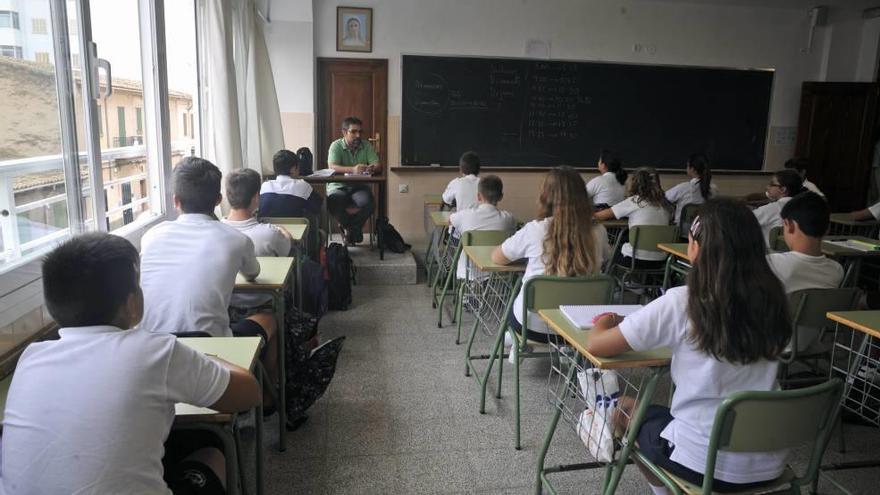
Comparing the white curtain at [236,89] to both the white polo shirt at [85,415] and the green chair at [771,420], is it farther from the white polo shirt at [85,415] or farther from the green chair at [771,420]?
the green chair at [771,420]

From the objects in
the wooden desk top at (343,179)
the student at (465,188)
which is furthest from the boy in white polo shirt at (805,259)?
the wooden desk top at (343,179)

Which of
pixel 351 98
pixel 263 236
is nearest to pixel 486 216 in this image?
pixel 263 236

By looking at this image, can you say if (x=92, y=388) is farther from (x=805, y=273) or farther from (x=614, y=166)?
(x=614, y=166)

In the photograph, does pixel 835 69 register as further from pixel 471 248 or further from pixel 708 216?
pixel 708 216

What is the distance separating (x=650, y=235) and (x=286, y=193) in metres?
2.69

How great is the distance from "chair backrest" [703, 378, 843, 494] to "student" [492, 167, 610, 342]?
1280 millimetres

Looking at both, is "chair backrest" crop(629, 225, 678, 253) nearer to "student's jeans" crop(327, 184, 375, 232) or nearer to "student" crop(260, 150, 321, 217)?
"student" crop(260, 150, 321, 217)

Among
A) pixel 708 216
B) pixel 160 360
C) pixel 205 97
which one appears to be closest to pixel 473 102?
pixel 205 97

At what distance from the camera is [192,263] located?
222cm

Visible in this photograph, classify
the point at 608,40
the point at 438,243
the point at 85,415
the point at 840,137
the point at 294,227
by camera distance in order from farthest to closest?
the point at 840,137
the point at 608,40
the point at 438,243
the point at 294,227
the point at 85,415

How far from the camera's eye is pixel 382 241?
571cm

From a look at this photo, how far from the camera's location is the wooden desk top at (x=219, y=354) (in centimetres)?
150

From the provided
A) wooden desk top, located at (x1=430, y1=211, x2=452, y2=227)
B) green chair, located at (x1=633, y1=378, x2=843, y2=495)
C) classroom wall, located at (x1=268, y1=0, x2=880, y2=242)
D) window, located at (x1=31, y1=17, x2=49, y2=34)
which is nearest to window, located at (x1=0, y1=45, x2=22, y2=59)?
window, located at (x1=31, y1=17, x2=49, y2=34)

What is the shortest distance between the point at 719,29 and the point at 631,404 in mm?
6932
